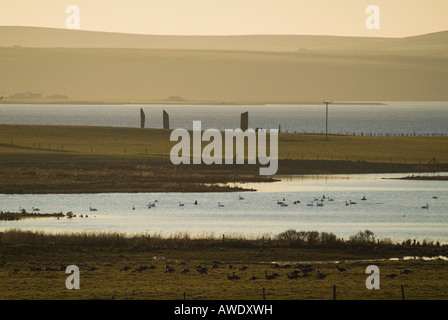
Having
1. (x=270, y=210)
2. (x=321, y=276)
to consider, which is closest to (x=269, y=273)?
(x=321, y=276)

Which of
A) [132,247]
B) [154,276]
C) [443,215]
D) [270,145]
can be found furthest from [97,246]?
[270,145]

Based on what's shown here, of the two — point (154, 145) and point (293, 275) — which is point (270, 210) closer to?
point (293, 275)

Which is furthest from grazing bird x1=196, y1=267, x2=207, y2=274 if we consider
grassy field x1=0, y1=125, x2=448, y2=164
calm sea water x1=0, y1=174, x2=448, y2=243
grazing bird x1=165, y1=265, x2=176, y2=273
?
grassy field x1=0, y1=125, x2=448, y2=164

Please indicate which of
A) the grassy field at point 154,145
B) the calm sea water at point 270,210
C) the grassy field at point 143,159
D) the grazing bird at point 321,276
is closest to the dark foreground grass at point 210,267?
the grazing bird at point 321,276

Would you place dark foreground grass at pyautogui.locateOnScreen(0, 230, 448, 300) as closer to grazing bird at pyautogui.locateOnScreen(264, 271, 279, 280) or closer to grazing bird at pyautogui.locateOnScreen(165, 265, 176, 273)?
grazing bird at pyautogui.locateOnScreen(165, 265, 176, 273)

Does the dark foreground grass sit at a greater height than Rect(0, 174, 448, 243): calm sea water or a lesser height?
lesser

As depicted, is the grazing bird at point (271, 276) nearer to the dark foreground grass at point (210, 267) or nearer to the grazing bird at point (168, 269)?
the dark foreground grass at point (210, 267)
